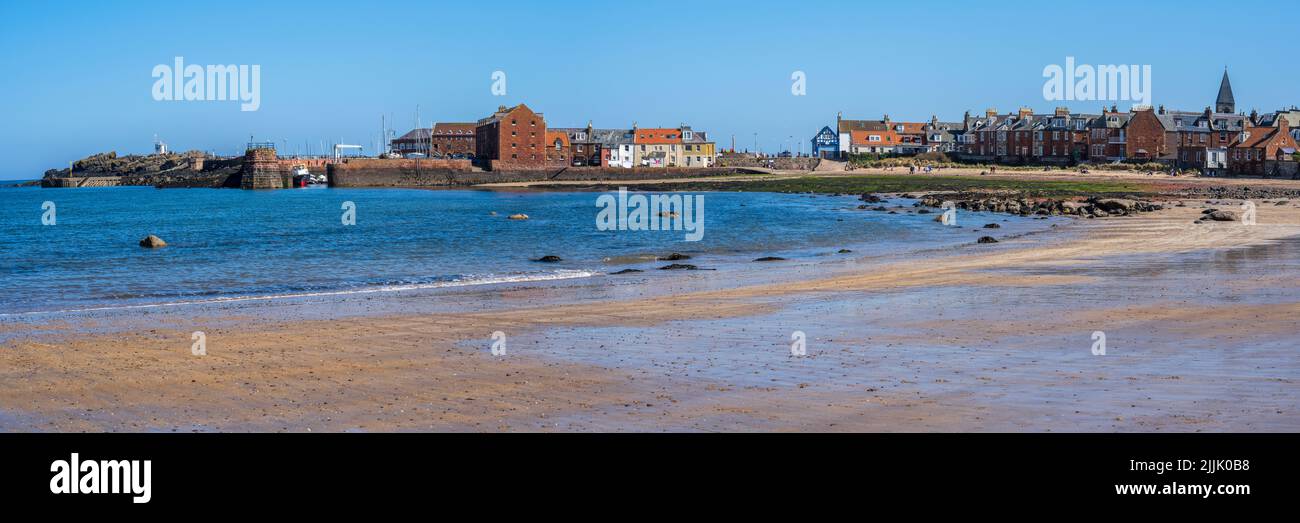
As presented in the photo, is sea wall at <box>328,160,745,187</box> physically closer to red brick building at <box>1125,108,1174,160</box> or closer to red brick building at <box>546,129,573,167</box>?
red brick building at <box>546,129,573,167</box>

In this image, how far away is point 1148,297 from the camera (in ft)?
68.1

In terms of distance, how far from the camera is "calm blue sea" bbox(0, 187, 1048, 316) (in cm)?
2975

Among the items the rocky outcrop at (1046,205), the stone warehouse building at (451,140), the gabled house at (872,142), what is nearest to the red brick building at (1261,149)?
the rocky outcrop at (1046,205)

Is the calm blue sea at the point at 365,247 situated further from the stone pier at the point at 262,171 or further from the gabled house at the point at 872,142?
the gabled house at the point at 872,142

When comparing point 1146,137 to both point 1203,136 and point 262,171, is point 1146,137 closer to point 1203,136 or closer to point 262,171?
point 1203,136

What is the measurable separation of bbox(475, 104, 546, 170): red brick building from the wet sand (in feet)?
372

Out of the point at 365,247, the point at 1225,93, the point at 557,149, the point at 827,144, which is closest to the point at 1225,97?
the point at 1225,93

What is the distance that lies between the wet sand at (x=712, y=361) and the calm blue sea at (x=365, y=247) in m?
6.38

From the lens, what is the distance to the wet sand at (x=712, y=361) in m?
10.9

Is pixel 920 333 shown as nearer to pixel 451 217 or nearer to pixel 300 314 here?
pixel 300 314

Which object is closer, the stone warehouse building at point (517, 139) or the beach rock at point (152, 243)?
the beach rock at point (152, 243)

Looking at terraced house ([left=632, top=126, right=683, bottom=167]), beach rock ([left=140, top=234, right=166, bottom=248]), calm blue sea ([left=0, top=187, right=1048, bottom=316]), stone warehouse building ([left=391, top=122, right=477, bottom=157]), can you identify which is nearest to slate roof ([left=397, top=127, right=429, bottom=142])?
stone warehouse building ([left=391, top=122, right=477, bottom=157])

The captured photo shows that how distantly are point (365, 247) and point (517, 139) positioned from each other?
311ft
